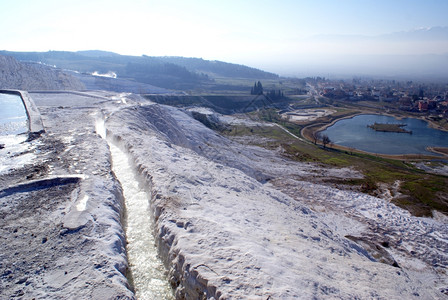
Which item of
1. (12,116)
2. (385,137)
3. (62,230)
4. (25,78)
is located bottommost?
(385,137)

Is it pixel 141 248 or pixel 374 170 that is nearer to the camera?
pixel 141 248

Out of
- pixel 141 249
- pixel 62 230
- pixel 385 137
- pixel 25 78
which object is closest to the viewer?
pixel 62 230

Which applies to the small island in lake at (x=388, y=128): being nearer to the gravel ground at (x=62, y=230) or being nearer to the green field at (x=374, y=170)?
the green field at (x=374, y=170)

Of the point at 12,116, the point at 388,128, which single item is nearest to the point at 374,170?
the point at 388,128

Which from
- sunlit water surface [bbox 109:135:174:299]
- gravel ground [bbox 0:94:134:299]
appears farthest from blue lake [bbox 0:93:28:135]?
sunlit water surface [bbox 109:135:174:299]

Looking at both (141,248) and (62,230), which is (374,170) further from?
(62,230)

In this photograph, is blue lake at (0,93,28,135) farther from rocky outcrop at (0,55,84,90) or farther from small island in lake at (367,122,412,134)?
small island in lake at (367,122,412,134)

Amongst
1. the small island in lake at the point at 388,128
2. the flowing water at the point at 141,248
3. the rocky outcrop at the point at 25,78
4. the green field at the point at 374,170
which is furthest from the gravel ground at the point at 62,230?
the small island in lake at the point at 388,128
